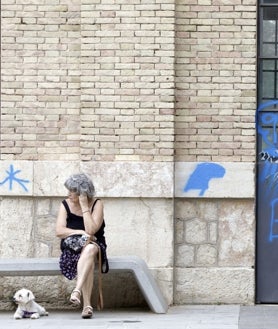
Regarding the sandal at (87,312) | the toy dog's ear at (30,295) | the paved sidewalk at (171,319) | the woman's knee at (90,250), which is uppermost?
the woman's knee at (90,250)

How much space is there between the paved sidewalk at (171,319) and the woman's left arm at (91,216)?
896 millimetres

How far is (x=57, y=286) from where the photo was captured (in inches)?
453

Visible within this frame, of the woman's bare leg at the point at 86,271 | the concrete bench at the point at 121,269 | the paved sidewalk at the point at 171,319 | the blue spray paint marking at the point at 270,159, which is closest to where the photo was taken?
the paved sidewalk at the point at 171,319

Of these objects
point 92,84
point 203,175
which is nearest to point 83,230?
point 203,175

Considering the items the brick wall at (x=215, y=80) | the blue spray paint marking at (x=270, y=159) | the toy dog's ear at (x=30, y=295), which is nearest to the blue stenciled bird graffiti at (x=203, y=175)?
the brick wall at (x=215, y=80)

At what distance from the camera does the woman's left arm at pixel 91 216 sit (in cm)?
1064

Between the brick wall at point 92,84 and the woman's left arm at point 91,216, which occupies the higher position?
the brick wall at point 92,84

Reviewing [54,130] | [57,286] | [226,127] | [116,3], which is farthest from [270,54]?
[57,286]

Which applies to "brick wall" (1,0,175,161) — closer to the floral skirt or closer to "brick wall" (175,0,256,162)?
"brick wall" (175,0,256,162)

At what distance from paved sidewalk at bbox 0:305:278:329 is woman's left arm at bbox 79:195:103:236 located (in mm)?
896

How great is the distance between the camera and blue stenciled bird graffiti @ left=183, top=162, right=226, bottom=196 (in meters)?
11.4

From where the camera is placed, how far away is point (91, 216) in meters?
10.7

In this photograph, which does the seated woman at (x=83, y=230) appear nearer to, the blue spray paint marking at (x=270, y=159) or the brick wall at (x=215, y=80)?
the brick wall at (x=215, y=80)

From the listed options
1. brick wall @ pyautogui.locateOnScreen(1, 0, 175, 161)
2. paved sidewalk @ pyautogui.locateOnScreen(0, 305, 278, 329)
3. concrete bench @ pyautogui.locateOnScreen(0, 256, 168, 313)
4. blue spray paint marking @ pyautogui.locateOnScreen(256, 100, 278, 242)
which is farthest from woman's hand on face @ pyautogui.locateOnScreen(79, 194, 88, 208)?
blue spray paint marking @ pyautogui.locateOnScreen(256, 100, 278, 242)
